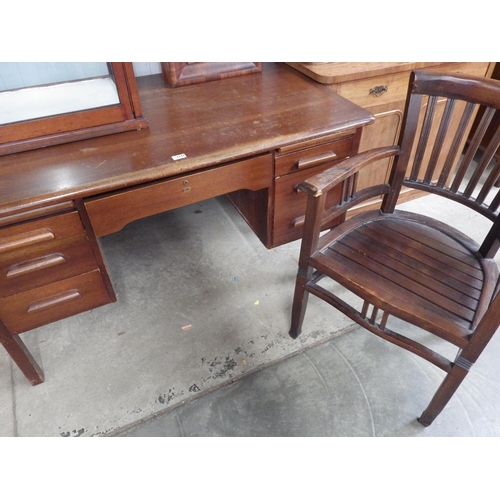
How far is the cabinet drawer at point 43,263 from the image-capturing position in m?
1.08

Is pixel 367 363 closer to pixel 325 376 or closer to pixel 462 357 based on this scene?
pixel 325 376

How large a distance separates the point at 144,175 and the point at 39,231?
0.33m

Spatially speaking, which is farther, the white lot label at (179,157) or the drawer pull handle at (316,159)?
the drawer pull handle at (316,159)

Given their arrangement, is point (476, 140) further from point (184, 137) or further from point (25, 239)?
point (25, 239)

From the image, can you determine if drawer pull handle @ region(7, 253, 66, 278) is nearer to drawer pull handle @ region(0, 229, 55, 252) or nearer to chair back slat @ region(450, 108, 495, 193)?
drawer pull handle @ region(0, 229, 55, 252)

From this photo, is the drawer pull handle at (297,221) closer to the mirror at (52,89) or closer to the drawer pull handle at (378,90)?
the drawer pull handle at (378,90)

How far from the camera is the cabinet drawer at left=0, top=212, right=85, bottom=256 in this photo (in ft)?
3.37

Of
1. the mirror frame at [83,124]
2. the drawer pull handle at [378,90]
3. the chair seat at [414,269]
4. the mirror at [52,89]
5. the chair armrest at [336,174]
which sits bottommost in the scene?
the chair seat at [414,269]

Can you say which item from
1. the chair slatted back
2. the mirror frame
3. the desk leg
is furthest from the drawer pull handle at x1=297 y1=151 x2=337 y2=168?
the desk leg

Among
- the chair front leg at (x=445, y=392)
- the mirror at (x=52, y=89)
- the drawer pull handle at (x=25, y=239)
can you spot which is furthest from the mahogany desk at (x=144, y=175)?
the chair front leg at (x=445, y=392)

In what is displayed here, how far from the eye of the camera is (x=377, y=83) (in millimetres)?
1538

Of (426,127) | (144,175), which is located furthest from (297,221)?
(144,175)

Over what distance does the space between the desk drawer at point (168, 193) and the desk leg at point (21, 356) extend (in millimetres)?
448

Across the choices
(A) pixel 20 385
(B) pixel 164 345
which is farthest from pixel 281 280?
(A) pixel 20 385
